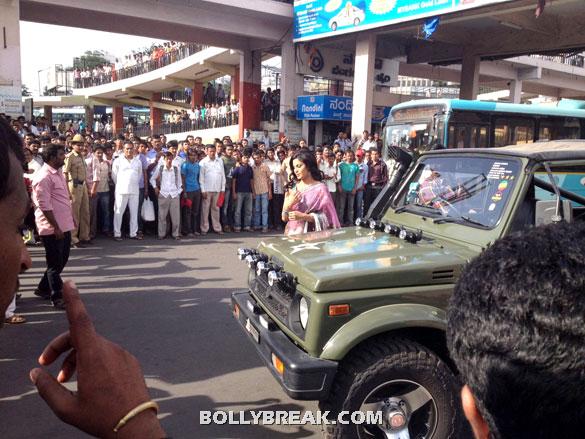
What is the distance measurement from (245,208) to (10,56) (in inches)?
364

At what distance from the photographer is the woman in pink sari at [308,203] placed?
4.80 meters

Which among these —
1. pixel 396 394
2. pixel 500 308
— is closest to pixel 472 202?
pixel 396 394

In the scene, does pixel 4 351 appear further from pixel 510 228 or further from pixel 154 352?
pixel 510 228

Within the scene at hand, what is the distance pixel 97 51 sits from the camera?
8019 centimetres

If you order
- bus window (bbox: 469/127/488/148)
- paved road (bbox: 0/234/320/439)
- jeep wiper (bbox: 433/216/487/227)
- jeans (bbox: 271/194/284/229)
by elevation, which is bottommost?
paved road (bbox: 0/234/320/439)

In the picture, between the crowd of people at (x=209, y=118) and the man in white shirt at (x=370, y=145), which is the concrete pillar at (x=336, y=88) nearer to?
the crowd of people at (x=209, y=118)

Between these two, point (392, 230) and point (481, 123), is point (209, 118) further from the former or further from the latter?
point (392, 230)

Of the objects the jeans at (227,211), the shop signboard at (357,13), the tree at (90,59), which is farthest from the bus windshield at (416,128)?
the tree at (90,59)

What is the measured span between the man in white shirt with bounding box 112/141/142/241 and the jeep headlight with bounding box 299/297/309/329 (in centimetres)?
709

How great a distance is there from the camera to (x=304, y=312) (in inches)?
118

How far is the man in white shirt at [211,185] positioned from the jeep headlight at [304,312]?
7.48 m

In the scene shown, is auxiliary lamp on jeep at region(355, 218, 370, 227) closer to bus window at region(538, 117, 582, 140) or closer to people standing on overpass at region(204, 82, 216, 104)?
bus window at region(538, 117, 582, 140)

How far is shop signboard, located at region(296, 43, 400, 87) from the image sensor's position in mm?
20375

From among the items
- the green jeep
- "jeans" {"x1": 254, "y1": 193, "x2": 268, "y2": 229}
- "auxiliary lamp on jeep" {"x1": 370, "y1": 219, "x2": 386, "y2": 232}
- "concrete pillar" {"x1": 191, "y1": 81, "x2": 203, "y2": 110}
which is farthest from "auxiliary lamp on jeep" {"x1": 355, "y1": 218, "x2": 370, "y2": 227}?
"concrete pillar" {"x1": 191, "y1": 81, "x2": 203, "y2": 110}
